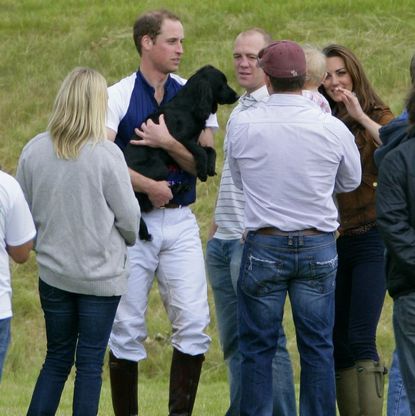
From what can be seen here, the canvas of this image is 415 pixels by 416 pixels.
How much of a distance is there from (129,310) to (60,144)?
1.19m

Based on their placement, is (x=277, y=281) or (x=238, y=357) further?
(x=238, y=357)

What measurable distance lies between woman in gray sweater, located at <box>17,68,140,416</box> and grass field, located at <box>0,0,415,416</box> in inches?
221

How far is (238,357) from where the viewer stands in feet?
22.5

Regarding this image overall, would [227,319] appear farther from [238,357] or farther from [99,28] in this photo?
[99,28]

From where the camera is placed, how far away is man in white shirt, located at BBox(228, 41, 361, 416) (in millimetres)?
5824

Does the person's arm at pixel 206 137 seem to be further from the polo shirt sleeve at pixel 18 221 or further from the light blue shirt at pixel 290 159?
the polo shirt sleeve at pixel 18 221

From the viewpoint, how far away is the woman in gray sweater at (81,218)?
585 centimetres

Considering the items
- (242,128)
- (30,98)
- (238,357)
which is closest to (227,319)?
(238,357)

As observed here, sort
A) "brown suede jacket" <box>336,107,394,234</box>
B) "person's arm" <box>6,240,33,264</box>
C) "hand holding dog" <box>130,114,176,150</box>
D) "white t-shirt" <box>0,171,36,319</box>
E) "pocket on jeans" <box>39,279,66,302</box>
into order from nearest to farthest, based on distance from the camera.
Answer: "white t-shirt" <box>0,171,36,319</box> → "person's arm" <box>6,240,33,264</box> → "pocket on jeans" <box>39,279,66,302</box> → "hand holding dog" <box>130,114,176,150</box> → "brown suede jacket" <box>336,107,394,234</box>

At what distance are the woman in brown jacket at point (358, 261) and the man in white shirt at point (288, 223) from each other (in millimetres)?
607

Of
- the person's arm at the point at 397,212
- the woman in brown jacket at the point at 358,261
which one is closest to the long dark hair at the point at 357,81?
the woman in brown jacket at the point at 358,261

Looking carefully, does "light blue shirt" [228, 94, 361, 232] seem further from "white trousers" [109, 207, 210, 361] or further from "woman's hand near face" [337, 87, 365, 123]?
"white trousers" [109, 207, 210, 361]

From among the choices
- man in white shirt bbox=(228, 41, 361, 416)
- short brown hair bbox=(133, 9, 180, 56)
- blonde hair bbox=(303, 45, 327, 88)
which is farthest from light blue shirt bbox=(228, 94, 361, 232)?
short brown hair bbox=(133, 9, 180, 56)

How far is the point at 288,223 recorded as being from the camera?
584 cm
